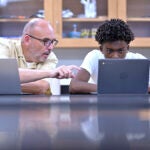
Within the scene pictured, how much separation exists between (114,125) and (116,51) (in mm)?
1209

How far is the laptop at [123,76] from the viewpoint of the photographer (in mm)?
1184

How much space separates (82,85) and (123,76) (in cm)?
42

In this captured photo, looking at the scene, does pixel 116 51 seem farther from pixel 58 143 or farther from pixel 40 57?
pixel 58 143

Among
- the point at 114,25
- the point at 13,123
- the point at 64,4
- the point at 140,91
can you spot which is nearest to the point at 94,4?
the point at 64,4

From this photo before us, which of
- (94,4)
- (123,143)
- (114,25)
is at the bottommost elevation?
(123,143)

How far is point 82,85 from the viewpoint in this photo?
5.26 feet

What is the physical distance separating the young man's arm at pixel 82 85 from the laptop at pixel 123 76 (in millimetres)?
300

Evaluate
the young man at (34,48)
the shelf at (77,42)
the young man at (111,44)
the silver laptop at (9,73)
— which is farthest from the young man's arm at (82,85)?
the shelf at (77,42)

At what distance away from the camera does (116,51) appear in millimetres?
1733

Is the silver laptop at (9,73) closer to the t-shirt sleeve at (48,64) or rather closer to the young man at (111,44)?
the young man at (111,44)

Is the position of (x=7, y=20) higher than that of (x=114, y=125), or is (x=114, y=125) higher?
(x=7, y=20)

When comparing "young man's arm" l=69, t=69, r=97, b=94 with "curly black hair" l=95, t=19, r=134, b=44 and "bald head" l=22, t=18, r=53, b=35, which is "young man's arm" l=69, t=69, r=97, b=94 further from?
"bald head" l=22, t=18, r=53, b=35

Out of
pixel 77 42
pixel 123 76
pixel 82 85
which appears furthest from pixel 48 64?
pixel 77 42

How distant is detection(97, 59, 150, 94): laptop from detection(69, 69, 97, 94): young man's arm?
30 centimetres
